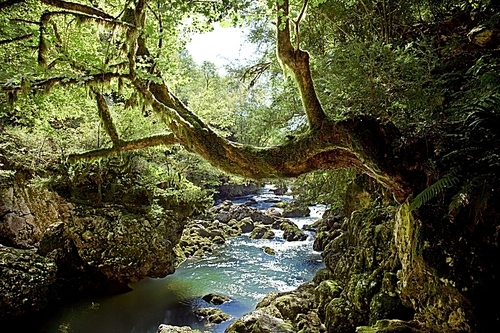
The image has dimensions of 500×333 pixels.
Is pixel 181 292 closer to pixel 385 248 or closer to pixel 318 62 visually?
pixel 385 248

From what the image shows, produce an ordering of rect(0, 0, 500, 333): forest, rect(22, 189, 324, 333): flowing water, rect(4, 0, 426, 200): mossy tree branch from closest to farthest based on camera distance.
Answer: rect(0, 0, 500, 333): forest
rect(4, 0, 426, 200): mossy tree branch
rect(22, 189, 324, 333): flowing water

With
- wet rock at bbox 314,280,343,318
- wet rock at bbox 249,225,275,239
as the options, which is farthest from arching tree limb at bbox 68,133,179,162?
wet rock at bbox 249,225,275,239

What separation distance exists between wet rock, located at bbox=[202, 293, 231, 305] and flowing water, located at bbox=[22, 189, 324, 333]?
16cm

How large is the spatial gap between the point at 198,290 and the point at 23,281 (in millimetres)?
5125

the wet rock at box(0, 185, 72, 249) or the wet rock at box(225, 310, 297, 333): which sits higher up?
the wet rock at box(0, 185, 72, 249)

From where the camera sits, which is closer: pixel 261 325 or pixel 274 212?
→ pixel 261 325

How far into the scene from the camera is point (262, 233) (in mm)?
17984

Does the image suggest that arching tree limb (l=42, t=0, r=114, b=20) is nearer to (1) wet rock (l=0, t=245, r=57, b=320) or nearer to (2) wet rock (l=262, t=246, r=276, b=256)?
(1) wet rock (l=0, t=245, r=57, b=320)

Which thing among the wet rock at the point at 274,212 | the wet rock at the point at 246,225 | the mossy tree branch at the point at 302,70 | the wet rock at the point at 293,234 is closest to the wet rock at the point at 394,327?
the mossy tree branch at the point at 302,70

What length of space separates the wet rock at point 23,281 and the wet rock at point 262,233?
34.1 feet

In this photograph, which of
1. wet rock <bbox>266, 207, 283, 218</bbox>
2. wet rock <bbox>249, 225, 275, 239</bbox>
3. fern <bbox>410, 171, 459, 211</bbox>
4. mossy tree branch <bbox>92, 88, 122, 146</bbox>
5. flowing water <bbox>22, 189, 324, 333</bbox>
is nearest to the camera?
fern <bbox>410, 171, 459, 211</bbox>

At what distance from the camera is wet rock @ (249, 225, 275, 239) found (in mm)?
17656

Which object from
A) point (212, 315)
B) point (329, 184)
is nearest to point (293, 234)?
point (329, 184)

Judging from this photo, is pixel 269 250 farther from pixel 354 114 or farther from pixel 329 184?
pixel 354 114
